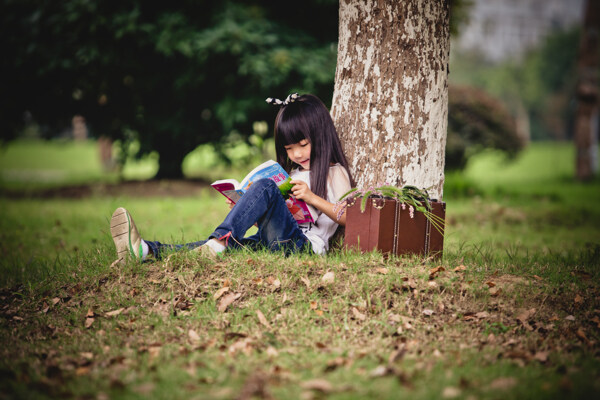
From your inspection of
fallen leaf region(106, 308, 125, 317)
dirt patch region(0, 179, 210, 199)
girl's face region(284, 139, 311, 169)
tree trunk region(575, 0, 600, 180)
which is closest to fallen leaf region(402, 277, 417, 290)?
girl's face region(284, 139, 311, 169)

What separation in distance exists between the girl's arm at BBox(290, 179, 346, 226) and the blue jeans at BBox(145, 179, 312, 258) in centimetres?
14

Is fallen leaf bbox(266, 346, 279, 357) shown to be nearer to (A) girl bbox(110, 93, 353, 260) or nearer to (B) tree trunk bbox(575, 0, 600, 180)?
(A) girl bbox(110, 93, 353, 260)

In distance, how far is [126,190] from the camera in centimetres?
1114

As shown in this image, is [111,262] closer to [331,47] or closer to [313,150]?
[313,150]

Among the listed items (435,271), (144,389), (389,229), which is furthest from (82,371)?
(435,271)

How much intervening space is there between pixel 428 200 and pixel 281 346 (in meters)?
1.60

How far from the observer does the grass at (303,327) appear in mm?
2486

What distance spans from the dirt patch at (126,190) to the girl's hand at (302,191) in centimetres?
727

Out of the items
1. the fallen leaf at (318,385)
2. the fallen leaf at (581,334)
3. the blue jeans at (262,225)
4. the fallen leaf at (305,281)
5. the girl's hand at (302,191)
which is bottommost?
the fallen leaf at (318,385)

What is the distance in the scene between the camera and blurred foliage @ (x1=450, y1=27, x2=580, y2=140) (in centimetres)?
3838

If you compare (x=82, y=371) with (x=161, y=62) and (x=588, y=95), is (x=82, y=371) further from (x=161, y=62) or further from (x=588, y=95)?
(x=588, y=95)

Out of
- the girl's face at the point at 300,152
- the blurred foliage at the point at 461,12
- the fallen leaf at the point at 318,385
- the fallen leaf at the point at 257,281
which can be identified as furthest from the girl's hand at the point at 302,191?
the blurred foliage at the point at 461,12

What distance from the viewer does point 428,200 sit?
12.5 ft

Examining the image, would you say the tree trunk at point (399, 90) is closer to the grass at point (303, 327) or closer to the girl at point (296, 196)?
the girl at point (296, 196)
